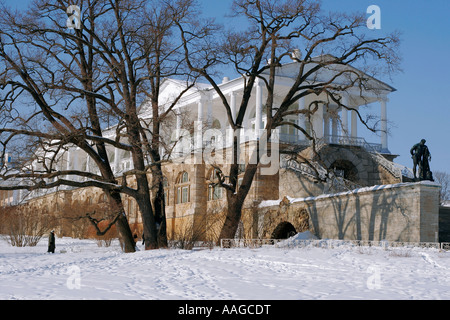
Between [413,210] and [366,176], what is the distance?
11.5 m

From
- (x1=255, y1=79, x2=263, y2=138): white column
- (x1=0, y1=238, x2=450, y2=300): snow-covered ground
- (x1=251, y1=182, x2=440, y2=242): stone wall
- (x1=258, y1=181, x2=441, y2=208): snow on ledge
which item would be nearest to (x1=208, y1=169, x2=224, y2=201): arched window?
(x1=255, y1=79, x2=263, y2=138): white column

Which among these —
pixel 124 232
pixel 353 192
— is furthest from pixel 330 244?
pixel 124 232

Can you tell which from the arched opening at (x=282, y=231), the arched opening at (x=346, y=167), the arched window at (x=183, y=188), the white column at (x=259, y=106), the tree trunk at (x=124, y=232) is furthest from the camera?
the arched window at (x=183, y=188)

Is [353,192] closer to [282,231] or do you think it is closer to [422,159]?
[422,159]

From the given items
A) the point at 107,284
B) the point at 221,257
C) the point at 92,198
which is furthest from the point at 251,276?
the point at 92,198

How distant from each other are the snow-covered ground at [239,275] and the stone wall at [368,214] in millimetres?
4166

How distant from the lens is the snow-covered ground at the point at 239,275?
12.0m

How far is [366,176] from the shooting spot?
35938 mm

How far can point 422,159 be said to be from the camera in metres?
25.4

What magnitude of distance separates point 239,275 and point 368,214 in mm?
13275

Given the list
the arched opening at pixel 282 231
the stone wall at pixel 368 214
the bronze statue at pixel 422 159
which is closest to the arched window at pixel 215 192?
the arched opening at pixel 282 231

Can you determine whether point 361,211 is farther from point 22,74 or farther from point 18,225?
point 18,225

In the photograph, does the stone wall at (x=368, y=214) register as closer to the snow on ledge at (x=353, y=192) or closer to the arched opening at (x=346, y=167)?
the snow on ledge at (x=353, y=192)

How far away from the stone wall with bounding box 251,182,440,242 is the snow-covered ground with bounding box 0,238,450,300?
13.7 ft
